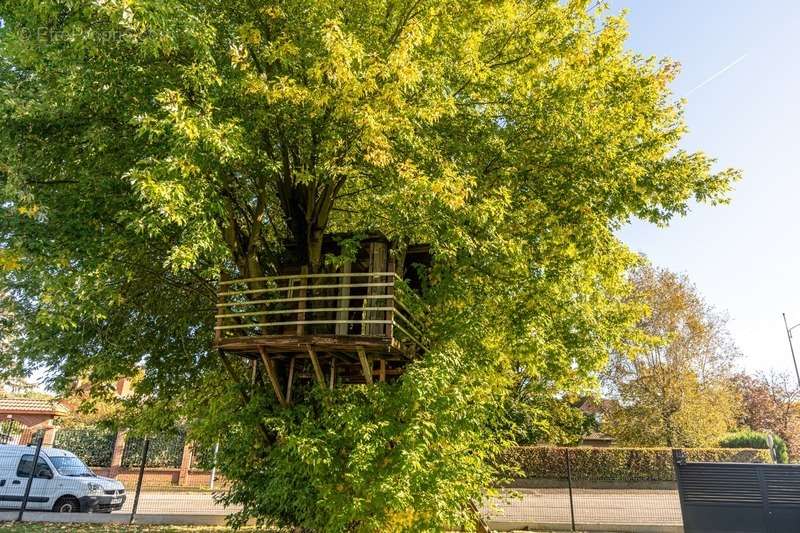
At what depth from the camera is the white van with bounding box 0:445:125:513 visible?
1460 centimetres

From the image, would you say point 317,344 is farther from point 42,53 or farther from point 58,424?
point 58,424

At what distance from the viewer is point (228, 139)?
7.57 metres

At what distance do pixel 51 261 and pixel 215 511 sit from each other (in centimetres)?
1142

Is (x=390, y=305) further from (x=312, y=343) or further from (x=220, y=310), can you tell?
(x=220, y=310)

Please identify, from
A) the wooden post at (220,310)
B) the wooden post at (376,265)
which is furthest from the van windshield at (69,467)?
the wooden post at (376,265)

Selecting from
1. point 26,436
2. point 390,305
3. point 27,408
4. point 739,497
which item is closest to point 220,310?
point 390,305

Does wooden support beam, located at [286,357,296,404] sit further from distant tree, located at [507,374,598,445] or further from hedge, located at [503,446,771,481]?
hedge, located at [503,446,771,481]

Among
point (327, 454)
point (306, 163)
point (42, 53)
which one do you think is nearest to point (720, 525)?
point (327, 454)

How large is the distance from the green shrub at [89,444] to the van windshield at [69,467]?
5948 millimetres

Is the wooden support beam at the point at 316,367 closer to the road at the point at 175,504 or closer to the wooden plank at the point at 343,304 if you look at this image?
the wooden plank at the point at 343,304

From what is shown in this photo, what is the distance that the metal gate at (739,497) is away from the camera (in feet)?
38.2

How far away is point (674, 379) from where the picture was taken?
2517 centimetres

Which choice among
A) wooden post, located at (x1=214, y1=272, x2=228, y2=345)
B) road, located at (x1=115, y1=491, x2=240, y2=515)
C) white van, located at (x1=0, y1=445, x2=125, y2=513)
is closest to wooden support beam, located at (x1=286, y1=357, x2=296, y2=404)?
wooden post, located at (x1=214, y1=272, x2=228, y2=345)

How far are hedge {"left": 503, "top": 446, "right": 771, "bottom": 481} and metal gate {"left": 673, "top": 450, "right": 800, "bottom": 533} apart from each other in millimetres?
10979
